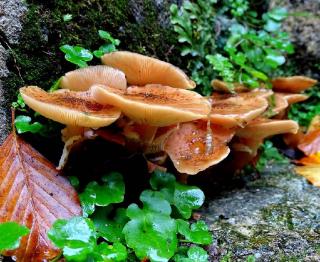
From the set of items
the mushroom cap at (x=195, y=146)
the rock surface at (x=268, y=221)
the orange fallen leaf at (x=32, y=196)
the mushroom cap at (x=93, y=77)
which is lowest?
the rock surface at (x=268, y=221)

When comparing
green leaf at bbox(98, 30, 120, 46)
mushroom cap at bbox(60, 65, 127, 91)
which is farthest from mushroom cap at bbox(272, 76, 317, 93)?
mushroom cap at bbox(60, 65, 127, 91)

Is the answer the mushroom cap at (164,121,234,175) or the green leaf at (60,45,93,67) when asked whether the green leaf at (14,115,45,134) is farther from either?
the mushroom cap at (164,121,234,175)

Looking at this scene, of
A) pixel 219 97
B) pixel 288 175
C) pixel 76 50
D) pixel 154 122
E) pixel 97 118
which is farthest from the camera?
pixel 288 175

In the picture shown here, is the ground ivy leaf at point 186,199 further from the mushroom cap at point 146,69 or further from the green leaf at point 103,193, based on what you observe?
the mushroom cap at point 146,69

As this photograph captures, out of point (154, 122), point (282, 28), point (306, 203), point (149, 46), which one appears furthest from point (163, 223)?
point (282, 28)

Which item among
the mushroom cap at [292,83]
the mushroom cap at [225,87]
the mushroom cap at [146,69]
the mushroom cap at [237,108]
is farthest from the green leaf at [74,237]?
the mushroom cap at [292,83]

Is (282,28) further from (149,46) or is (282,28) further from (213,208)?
(213,208)
